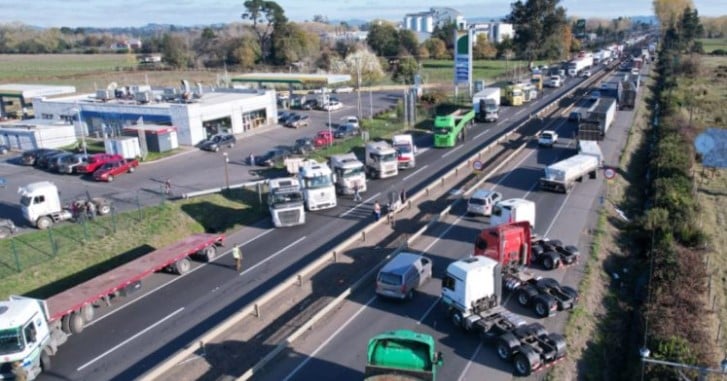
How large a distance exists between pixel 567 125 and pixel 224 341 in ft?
157

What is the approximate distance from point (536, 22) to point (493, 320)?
318 feet

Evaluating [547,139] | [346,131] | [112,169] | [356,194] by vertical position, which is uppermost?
[112,169]

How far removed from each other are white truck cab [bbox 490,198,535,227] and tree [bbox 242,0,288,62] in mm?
99934

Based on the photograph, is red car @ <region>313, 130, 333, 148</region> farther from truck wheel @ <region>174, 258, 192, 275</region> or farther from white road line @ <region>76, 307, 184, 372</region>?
white road line @ <region>76, 307, 184, 372</region>

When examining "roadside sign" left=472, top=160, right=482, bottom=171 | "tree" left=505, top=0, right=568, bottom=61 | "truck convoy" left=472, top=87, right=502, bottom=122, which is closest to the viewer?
"roadside sign" left=472, top=160, right=482, bottom=171

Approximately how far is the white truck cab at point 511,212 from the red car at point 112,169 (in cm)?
2771

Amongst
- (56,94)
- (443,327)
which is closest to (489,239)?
(443,327)

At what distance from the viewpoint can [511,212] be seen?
26.8 metres

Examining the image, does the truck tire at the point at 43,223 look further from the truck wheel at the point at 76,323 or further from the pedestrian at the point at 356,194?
the pedestrian at the point at 356,194

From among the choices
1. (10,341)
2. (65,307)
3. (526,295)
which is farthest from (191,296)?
(526,295)

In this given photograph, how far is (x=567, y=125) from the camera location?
2244 inches

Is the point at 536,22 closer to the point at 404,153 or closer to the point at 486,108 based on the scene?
the point at 486,108

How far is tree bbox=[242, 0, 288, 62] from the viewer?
115562 mm

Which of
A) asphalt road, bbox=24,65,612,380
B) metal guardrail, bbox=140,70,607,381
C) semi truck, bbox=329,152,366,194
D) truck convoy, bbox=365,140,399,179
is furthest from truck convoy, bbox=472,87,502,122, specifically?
semi truck, bbox=329,152,366,194
